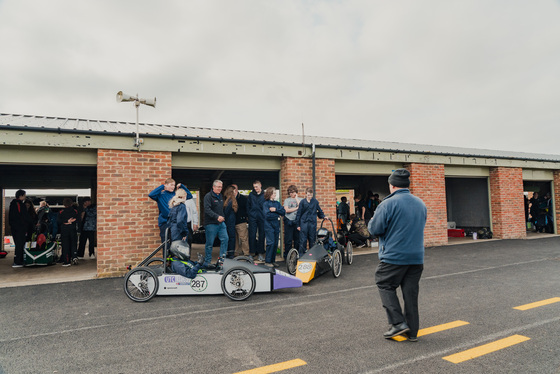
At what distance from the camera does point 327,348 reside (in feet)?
11.3

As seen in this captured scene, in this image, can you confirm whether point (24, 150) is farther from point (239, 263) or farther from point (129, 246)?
point (239, 263)


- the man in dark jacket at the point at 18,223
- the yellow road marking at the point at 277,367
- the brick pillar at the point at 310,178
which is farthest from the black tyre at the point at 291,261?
the man in dark jacket at the point at 18,223

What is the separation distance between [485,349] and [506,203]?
42.5 feet

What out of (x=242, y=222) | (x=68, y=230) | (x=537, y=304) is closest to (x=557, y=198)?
(x=537, y=304)

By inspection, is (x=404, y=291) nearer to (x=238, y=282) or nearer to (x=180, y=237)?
(x=238, y=282)

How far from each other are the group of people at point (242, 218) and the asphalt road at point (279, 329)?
1.47 m

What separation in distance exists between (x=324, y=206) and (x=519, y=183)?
9966 millimetres

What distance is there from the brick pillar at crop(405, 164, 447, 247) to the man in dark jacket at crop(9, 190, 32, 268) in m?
11.8

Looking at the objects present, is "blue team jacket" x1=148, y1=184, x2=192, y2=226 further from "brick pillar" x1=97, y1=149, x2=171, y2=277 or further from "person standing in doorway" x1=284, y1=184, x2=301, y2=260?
"person standing in doorway" x1=284, y1=184, x2=301, y2=260

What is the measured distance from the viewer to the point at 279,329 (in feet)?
13.3

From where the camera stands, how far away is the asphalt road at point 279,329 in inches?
124

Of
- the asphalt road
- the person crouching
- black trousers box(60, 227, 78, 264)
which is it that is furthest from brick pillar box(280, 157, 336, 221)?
black trousers box(60, 227, 78, 264)

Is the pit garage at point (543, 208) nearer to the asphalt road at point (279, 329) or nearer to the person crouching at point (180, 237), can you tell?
the asphalt road at point (279, 329)

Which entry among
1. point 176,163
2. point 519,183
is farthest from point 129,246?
point 519,183
